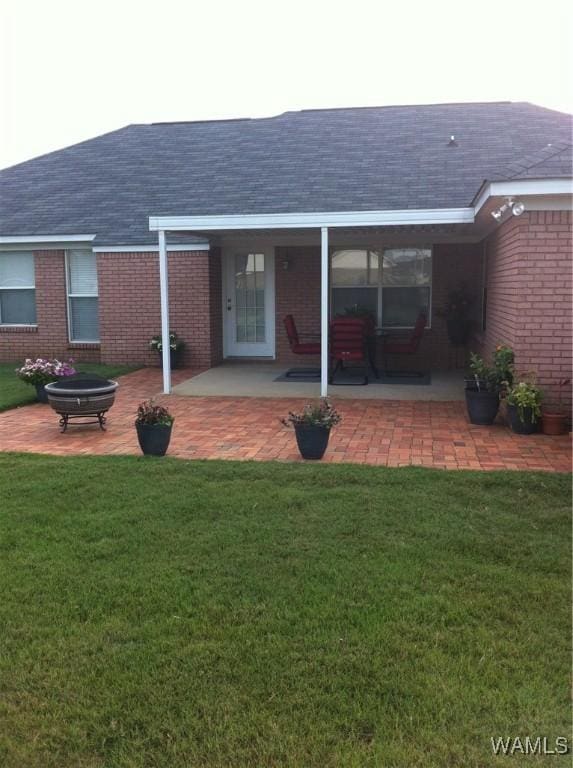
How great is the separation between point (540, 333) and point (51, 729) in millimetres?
6206

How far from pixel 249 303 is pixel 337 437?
22.6 ft

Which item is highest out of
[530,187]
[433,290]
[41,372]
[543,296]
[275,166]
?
[275,166]

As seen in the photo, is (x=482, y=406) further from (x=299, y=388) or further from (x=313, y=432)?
(x=299, y=388)

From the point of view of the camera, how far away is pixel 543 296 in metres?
7.10

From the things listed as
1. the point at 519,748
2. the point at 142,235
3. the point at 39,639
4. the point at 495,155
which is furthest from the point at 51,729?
the point at 495,155

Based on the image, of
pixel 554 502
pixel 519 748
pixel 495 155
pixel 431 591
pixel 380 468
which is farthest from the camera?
pixel 495 155

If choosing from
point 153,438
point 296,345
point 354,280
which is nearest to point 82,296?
point 296,345

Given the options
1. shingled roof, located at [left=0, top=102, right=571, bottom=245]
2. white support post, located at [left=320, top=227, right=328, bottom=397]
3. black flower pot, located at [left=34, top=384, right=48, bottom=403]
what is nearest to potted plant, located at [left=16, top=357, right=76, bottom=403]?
black flower pot, located at [left=34, top=384, right=48, bottom=403]

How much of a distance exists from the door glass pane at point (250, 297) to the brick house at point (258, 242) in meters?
0.03

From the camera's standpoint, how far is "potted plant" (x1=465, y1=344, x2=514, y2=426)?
7305 millimetres

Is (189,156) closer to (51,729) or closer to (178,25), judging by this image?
(178,25)

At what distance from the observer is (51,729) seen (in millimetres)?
2482

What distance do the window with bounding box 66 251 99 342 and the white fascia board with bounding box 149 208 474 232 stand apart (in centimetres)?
422

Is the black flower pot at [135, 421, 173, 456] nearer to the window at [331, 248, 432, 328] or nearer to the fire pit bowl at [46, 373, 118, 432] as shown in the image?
the fire pit bowl at [46, 373, 118, 432]
